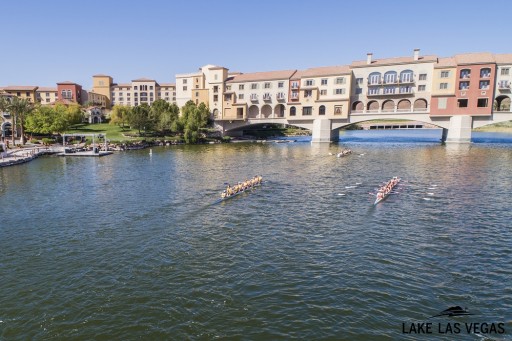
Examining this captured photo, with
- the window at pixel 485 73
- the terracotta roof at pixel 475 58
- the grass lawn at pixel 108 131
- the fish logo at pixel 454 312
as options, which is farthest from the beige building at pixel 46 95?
the fish logo at pixel 454 312

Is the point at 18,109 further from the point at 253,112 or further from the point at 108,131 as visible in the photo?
the point at 253,112

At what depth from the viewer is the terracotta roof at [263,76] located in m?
131

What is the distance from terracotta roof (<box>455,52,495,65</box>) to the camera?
4024 inches

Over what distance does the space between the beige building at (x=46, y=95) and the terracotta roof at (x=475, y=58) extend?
621 feet

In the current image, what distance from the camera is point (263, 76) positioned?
13512 cm

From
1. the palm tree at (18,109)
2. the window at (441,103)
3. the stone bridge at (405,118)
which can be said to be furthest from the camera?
the window at (441,103)

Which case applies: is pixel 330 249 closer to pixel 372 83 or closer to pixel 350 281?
pixel 350 281

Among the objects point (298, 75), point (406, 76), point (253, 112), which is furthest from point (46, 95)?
point (406, 76)

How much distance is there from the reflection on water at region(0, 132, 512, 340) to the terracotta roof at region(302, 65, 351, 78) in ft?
262

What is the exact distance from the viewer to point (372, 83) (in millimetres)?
116562

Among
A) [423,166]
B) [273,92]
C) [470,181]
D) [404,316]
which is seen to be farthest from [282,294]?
[273,92]

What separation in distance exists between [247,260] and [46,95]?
206872mm

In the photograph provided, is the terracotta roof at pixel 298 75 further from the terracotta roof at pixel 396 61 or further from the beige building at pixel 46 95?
the beige building at pixel 46 95

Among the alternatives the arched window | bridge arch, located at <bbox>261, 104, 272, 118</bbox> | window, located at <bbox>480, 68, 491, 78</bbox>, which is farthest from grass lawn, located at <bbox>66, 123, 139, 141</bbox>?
window, located at <bbox>480, 68, 491, 78</bbox>
